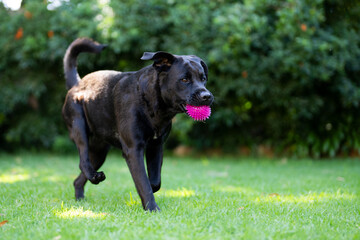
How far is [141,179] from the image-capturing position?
131 inches

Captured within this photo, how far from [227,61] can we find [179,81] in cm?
496

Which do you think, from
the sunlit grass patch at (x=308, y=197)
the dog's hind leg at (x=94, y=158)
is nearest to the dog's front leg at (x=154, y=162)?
the dog's hind leg at (x=94, y=158)

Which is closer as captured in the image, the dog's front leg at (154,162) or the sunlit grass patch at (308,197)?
the dog's front leg at (154,162)

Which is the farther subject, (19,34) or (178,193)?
(19,34)

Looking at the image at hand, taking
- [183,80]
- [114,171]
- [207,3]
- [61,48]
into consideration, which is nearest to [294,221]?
[183,80]

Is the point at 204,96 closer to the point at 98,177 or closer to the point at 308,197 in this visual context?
the point at 98,177

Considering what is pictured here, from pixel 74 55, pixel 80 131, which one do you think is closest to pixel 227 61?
pixel 74 55

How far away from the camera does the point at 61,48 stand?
8.86 m

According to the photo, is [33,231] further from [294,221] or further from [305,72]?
[305,72]

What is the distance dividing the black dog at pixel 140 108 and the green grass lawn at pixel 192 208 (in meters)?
0.41

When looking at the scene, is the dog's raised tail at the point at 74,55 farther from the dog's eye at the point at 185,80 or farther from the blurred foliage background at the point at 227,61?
the blurred foliage background at the point at 227,61

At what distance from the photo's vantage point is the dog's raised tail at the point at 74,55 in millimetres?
4492

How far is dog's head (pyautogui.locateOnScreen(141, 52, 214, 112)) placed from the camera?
322 centimetres

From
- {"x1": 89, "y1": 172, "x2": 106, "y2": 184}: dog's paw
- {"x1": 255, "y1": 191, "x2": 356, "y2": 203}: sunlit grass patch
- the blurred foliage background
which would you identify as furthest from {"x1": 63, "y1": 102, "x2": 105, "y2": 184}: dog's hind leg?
the blurred foliage background
